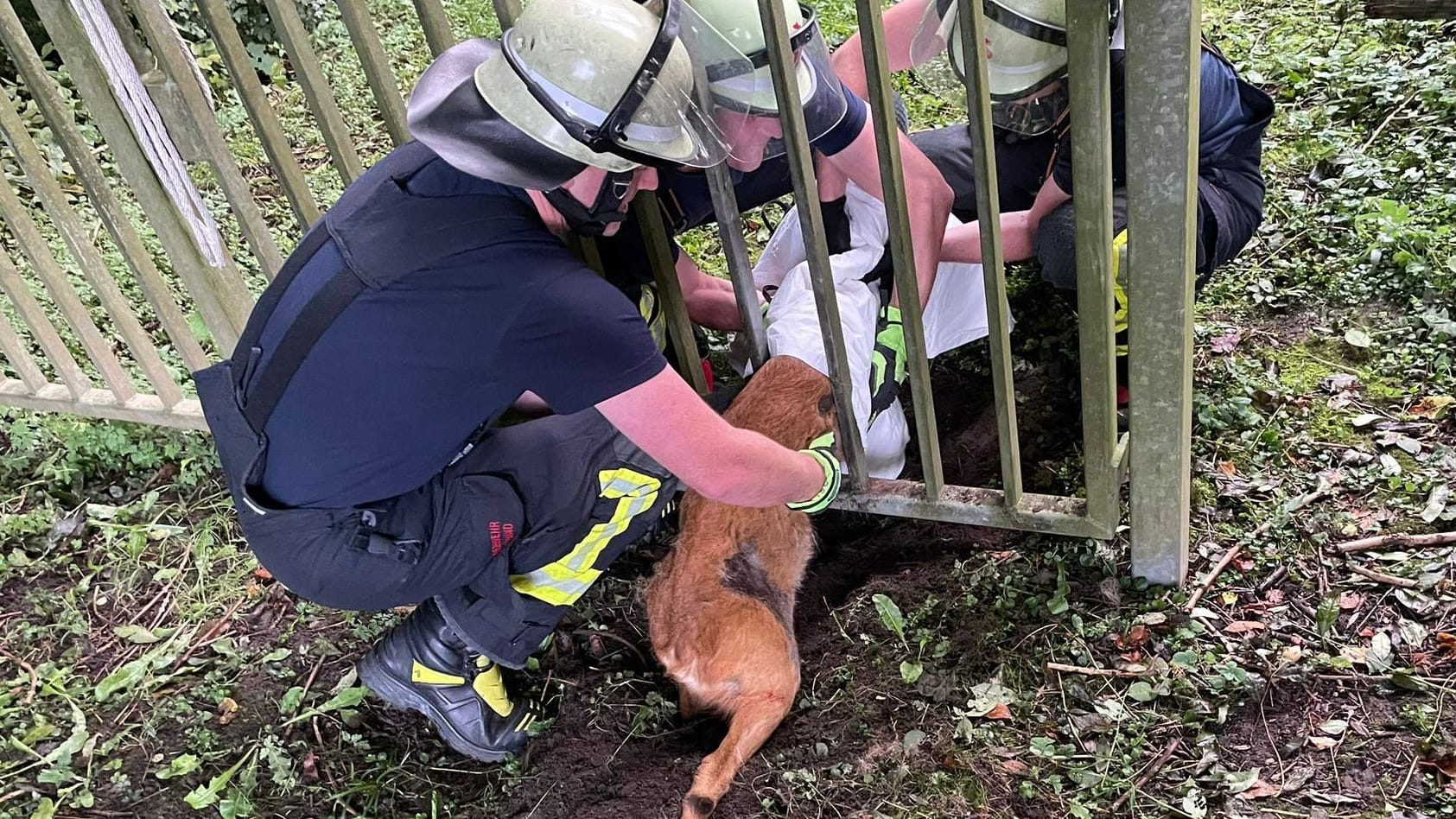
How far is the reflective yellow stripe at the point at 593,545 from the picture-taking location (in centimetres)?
292

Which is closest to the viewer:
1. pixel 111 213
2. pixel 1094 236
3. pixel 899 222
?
pixel 1094 236

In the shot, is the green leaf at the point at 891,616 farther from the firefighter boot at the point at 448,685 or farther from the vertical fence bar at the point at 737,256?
the firefighter boot at the point at 448,685

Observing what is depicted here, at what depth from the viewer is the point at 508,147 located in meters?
2.03

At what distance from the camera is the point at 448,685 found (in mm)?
2979

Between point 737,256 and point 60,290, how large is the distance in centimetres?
271

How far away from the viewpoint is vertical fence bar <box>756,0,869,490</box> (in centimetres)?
209

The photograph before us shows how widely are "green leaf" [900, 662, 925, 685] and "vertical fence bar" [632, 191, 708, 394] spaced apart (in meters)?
1.11

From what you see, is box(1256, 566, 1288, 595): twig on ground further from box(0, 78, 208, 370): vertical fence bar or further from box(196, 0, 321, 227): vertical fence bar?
box(0, 78, 208, 370): vertical fence bar

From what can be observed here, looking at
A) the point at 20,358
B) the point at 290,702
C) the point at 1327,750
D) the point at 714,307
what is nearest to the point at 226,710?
the point at 290,702

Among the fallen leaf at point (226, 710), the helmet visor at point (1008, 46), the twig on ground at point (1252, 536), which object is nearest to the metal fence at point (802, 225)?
the twig on ground at point (1252, 536)

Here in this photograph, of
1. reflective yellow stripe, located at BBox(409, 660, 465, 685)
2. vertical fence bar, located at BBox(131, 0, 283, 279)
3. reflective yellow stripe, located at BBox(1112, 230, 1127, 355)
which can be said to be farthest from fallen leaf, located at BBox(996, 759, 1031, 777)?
vertical fence bar, located at BBox(131, 0, 283, 279)

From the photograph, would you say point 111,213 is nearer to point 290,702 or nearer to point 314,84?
point 314,84

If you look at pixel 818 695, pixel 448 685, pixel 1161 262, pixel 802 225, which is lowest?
pixel 818 695

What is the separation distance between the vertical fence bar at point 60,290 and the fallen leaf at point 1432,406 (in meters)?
4.68
